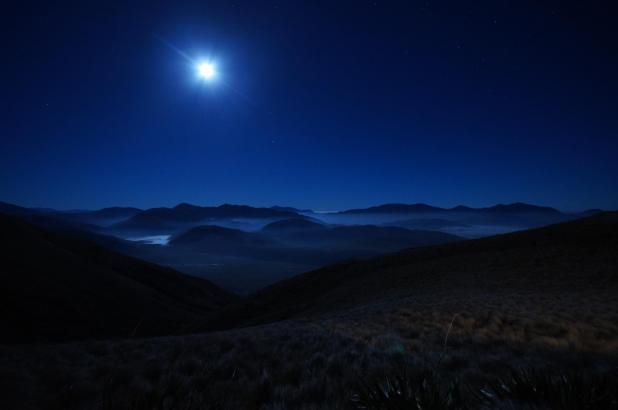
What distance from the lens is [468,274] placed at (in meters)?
21.4

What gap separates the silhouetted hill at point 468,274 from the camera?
17.0 m

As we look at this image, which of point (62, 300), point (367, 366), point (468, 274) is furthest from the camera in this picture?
point (62, 300)

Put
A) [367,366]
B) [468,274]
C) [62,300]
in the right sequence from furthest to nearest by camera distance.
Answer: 1. [62,300]
2. [468,274]
3. [367,366]

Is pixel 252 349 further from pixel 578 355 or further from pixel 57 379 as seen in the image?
pixel 578 355

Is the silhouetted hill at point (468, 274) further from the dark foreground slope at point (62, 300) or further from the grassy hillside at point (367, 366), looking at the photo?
the dark foreground slope at point (62, 300)

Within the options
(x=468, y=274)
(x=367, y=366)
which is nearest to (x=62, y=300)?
(x=367, y=366)

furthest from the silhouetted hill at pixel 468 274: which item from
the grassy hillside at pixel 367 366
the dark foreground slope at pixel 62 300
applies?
the dark foreground slope at pixel 62 300

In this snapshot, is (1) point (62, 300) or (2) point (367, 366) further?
(1) point (62, 300)

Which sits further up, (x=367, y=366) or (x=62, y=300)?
(x=367, y=366)

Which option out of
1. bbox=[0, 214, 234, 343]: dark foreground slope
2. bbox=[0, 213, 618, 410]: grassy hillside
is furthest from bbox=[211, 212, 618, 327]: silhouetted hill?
Result: bbox=[0, 214, 234, 343]: dark foreground slope

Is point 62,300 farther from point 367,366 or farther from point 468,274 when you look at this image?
point 468,274

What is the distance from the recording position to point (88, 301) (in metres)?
31.9

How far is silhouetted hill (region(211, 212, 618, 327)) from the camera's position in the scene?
17.0 meters

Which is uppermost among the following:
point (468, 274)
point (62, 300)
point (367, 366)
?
point (367, 366)
